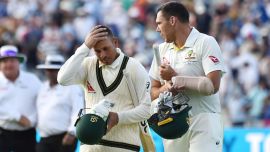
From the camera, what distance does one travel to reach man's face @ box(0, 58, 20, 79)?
1226cm

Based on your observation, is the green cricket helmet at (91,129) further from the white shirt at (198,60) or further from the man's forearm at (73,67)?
the white shirt at (198,60)

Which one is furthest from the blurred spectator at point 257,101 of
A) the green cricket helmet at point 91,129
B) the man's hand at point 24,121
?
the green cricket helmet at point 91,129

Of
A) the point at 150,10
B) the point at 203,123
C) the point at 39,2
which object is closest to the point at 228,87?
the point at 150,10

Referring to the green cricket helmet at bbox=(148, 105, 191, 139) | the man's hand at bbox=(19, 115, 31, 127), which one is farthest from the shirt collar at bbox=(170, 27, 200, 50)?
the man's hand at bbox=(19, 115, 31, 127)

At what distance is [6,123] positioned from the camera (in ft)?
39.9

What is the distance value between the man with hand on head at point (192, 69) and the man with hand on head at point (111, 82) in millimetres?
279

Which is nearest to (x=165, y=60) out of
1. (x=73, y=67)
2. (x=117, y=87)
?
(x=117, y=87)

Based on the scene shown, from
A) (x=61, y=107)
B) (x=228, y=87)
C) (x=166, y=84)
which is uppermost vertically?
(x=166, y=84)

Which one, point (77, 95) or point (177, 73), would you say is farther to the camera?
point (77, 95)

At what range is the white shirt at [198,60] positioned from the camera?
8734 millimetres

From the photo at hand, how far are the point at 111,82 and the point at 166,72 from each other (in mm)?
550

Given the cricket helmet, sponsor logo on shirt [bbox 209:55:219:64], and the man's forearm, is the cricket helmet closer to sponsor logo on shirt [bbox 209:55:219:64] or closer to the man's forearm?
the man's forearm

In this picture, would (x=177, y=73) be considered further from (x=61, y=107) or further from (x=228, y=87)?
(x=228, y=87)

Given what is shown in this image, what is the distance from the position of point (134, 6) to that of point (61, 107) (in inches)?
477
